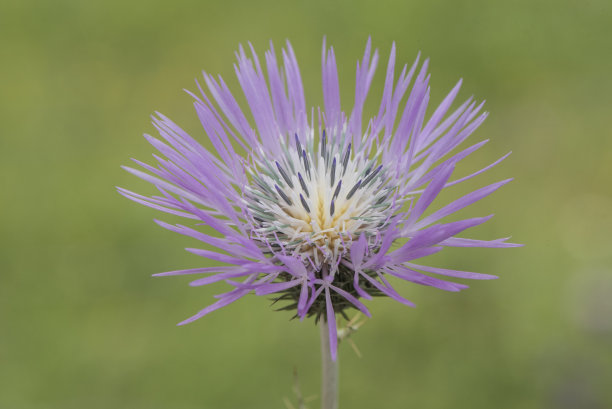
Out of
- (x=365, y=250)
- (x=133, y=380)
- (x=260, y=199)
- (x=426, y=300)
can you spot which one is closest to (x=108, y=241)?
(x=133, y=380)

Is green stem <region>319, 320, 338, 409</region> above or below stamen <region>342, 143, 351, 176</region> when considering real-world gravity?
below

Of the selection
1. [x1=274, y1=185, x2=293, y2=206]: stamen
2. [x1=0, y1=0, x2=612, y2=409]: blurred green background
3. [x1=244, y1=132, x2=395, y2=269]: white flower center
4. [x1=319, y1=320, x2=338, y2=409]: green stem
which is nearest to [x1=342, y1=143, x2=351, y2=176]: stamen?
[x1=244, y1=132, x2=395, y2=269]: white flower center

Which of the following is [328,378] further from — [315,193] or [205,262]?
[205,262]

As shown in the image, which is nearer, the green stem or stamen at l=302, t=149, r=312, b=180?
the green stem

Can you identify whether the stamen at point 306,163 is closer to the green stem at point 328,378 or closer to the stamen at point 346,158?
the stamen at point 346,158

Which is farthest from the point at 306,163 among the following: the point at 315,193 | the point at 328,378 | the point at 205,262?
the point at 205,262

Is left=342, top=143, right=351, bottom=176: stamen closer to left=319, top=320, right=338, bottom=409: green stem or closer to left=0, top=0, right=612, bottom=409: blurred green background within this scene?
left=319, top=320, right=338, bottom=409: green stem

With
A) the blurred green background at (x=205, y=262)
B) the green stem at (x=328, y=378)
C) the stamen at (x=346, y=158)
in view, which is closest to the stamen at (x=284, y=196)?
the stamen at (x=346, y=158)
